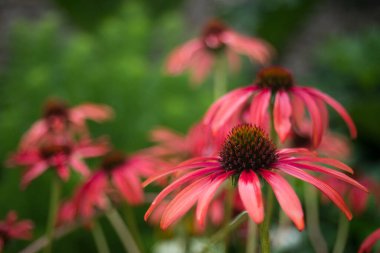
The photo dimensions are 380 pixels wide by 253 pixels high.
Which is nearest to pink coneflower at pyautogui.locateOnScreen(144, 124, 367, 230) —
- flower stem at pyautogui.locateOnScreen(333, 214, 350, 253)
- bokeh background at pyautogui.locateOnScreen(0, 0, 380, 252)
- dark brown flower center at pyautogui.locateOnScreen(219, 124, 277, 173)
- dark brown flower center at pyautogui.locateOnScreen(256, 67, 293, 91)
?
dark brown flower center at pyautogui.locateOnScreen(219, 124, 277, 173)

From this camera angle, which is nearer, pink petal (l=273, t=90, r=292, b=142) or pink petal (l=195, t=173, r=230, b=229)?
pink petal (l=195, t=173, r=230, b=229)

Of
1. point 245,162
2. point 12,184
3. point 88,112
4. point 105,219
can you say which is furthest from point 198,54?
point 245,162

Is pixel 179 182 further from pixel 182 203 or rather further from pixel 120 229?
pixel 120 229

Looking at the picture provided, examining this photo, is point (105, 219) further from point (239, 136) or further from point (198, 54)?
point (239, 136)

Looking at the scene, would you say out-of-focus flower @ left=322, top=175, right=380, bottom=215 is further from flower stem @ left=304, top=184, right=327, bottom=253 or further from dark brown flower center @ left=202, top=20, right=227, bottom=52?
dark brown flower center @ left=202, top=20, right=227, bottom=52

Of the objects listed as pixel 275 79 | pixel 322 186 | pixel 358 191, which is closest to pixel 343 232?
pixel 358 191
